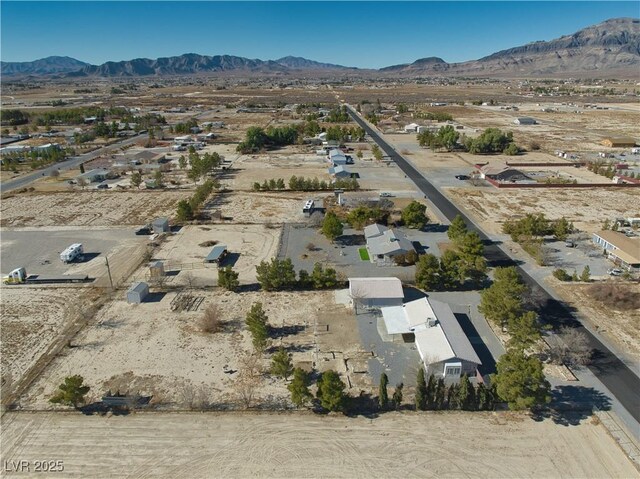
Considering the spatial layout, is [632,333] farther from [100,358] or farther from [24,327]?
[24,327]

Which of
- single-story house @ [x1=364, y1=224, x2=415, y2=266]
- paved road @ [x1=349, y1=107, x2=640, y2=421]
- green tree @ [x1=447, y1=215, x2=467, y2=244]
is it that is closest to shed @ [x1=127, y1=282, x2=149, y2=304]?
single-story house @ [x1=364, y1=224, x2=415, y2=266]

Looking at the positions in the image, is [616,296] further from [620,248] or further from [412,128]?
[412,128]

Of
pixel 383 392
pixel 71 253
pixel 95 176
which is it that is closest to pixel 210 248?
pixel 71 253

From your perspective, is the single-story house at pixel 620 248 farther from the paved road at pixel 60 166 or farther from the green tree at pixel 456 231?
the paved road at pixel 60 166

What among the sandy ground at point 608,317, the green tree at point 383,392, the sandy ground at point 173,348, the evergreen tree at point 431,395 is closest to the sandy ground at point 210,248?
the sandy ground at point 173,348

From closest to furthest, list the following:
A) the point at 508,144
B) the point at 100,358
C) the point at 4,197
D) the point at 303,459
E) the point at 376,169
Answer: the point at 303,459 → the point at 100,358 → the point at 4,197 → the point at 376,169 → the point at 508,144

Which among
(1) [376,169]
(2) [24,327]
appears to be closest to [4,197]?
(2) [24,327]

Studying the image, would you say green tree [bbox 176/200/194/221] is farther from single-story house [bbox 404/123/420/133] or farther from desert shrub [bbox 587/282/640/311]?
single-story house [bbox 404/123/420/133]

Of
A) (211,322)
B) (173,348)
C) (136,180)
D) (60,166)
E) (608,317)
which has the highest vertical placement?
(136,180)
